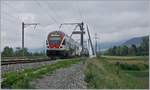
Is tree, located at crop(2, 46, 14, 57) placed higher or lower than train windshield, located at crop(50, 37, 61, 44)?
lower

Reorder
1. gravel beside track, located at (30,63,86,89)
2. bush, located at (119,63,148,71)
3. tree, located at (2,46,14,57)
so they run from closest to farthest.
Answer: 1. gravel beside track, located at (30,63,86,89)
2. tree, located at (2,46,14,57)
3. bush, located at (119,63,148,71)

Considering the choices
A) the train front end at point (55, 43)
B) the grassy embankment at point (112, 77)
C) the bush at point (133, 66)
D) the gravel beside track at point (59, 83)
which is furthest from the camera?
the bush at point (133, 66)

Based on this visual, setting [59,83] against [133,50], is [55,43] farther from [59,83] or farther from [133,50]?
Result: [133,50]

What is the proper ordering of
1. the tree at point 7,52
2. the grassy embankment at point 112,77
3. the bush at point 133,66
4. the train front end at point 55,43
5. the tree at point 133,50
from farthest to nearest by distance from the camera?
1. the tree at point 133,50
2. the bush at point 133,66
3. the tree at point 7,52
4. the train front end at point 55,43
5. the grassy embankment at point 112,77

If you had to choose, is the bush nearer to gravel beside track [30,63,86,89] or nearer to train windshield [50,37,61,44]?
train windshield [50,37,61,44]

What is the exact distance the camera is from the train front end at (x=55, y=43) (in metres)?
37.0

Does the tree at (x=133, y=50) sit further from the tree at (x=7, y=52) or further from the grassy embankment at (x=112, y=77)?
the tree at (x=7, y=52)

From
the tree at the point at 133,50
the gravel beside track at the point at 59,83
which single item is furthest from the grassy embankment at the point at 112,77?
the tree at the point at 133,50

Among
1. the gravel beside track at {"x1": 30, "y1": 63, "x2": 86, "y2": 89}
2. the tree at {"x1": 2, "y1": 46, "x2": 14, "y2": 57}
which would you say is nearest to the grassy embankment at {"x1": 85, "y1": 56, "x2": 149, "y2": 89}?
the gravel beside track at {"x1": 30, "y1": 63, "x2": 86, "y2": 89}

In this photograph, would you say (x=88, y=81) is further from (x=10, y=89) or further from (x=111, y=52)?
(x=111, y=52)

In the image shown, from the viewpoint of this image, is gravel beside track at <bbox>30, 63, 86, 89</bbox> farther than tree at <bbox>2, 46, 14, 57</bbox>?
No

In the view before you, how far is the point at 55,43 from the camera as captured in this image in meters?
37.2

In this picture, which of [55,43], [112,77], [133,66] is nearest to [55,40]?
[55,43]

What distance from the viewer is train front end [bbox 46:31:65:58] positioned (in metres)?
37.0
